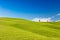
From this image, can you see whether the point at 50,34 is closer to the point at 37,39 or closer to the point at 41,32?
the point at 41,32

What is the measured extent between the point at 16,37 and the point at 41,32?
10.3 meters

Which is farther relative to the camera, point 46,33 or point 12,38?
point 46,33

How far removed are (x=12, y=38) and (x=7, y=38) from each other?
859 mm

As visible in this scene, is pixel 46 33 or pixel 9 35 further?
pixel 46 33

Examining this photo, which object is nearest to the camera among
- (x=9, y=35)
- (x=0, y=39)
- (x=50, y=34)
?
(x=0, y=39)

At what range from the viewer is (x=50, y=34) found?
39.1 m

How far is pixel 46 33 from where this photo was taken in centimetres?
3991

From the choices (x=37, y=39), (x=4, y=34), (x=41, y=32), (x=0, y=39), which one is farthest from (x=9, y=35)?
(x=41, y=32)

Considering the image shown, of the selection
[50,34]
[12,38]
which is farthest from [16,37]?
[50,34]

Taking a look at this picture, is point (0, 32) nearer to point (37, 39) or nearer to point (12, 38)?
point (12, 38)

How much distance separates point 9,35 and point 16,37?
5.83ft

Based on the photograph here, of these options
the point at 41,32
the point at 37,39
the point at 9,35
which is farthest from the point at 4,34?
the point at 41,32

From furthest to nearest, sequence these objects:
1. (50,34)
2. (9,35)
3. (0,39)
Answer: (50,34) < (9,35) < (0,39)

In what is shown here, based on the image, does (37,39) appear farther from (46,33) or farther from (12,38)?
(46,33)
